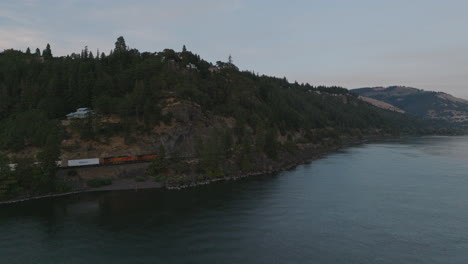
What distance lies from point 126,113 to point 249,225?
5099 cm

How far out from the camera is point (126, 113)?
262ft

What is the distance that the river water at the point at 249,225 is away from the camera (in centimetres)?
3416

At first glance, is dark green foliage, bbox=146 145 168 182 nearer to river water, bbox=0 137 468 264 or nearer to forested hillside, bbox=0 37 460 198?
forested hillside, bbox=0 37 460 198

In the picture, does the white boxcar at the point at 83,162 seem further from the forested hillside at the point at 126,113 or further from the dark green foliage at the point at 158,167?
the dark green foliage at the point at 158,167

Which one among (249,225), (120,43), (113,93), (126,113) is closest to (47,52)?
(120,43)

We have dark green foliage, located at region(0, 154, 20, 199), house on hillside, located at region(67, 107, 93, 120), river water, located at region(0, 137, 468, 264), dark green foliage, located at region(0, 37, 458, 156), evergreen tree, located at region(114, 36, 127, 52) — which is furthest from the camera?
evergreen tree, located at region(114, 36, 127, 52)

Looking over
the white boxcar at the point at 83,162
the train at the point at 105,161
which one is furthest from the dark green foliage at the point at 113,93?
the white boxcar at the point at 83,162

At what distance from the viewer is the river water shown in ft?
112

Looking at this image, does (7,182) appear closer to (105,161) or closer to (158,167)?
(105,161)

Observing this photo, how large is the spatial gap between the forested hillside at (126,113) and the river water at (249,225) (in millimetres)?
13142

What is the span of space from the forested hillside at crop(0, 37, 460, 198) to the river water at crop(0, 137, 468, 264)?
43.1ft

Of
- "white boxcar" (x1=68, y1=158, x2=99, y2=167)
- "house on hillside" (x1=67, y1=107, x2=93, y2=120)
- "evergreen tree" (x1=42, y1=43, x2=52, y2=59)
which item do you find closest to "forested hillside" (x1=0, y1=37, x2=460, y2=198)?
"house on hillside" (x1=67, y1=107, x2=93, y2=120)

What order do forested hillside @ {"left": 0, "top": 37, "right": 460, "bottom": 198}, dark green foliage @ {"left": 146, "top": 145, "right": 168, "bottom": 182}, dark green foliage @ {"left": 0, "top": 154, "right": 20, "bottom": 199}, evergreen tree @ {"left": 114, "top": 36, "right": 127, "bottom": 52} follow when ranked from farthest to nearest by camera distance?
1. evergreen tree @ {"left": 114, "top": 36, "right": 127, "bottom": 52}
2. forested hillside @ {"left": 0, "top": 37, "right": 460, "bottom": 198}
3. dark green foliage @ {"left": 146, "top": 145, "right": 168, "bottom": 182}
4. dark green foliage @ {"left": 0, "top": 154, "right": 20, "bottom": 199}

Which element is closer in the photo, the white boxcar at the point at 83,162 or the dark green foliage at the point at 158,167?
the white boxcar at the point at 83,162
